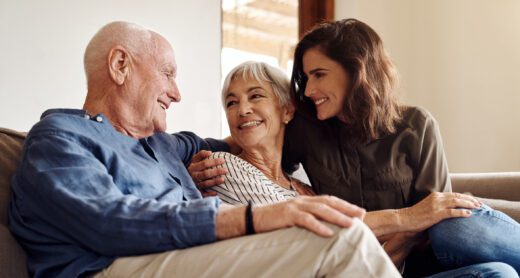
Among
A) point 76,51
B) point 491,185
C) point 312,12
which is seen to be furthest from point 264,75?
point 312,12

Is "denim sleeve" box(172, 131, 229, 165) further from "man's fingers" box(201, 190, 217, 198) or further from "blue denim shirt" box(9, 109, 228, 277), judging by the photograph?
"blue denim shirt" box(9, 109, 228, 277)

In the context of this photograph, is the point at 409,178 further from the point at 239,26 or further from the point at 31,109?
the point at 239,26

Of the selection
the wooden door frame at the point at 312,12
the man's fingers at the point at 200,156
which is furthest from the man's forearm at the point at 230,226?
the wooden door frame at the point at 312,12

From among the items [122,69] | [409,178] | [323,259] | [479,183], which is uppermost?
[122,69]

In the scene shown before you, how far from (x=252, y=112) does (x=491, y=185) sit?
3.49ft

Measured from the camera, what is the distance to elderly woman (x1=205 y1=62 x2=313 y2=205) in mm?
1719

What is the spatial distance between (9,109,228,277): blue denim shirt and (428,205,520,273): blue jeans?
66cm

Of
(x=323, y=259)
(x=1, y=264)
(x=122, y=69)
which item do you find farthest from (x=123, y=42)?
(x=323, y=259)

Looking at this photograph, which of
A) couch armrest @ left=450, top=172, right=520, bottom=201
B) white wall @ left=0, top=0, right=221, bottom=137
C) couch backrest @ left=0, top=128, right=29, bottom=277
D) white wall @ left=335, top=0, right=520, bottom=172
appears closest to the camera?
couch backrest @ left=0, top=128, right=29, bottom=277

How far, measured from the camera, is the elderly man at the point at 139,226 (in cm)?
97

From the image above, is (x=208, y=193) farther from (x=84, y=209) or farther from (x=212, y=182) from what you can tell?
(x=84, y=209)

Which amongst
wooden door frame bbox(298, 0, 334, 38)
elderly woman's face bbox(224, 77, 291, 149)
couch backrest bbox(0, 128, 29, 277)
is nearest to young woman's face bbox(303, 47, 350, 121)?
elderly woman's face bbox(224, 77, 291, 149)

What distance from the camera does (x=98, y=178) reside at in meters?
1.13

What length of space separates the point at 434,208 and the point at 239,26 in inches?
98.6
